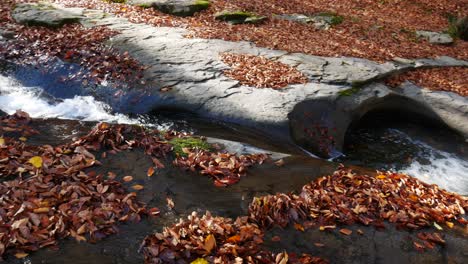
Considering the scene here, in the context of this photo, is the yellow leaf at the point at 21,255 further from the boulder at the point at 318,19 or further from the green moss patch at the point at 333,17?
the green moss patch at the point at 333,17

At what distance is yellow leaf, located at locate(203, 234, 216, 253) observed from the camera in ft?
12.2

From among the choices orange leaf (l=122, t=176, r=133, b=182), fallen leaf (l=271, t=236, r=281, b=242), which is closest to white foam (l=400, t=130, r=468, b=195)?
fallen leaf (l=271, t=236, r=281, b=242)

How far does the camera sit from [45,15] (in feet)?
36.1

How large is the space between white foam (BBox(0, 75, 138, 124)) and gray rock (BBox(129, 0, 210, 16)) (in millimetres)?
5808

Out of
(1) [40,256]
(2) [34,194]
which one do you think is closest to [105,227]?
(1) [40,256]

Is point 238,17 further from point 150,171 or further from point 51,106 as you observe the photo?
→ point 150,171

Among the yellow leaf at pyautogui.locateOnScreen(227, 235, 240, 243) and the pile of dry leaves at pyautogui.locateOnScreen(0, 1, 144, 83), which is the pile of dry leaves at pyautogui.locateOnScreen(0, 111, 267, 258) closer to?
the yellow leaf at pyautogui.locateOnScreen(227, 235, 240, 243)

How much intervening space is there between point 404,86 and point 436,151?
78.8 inches

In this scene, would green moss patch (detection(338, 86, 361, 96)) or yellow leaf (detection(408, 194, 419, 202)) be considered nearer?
yellow leaf (detection(408, 194, 419, 202))

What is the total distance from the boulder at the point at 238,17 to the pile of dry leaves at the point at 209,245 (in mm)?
9652

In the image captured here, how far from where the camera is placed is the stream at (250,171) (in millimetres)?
4137

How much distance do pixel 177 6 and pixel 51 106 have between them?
21.7 feet

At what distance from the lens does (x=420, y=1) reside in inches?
679

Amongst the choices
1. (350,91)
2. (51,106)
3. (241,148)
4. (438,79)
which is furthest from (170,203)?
(438,79)
